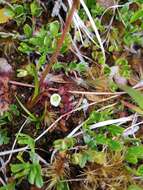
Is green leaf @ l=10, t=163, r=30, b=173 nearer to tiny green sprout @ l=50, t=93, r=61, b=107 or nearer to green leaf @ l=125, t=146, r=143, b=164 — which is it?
tiny green sprout @ l=50, t=93, r=61, b=107

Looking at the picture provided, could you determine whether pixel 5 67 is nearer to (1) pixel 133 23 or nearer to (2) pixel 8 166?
(2) pixel 8 166

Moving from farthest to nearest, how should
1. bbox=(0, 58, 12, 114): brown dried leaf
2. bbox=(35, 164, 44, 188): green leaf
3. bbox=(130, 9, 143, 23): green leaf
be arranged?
bbox=(130, 9, 143, 23): green leaf → bbox=(0, 58, 12, 114): brown dried leaf → bbox=(35, 164, 44, 188): green leaf

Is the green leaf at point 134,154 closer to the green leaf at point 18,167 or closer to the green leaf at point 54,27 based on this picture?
the green leaf at point 18,167

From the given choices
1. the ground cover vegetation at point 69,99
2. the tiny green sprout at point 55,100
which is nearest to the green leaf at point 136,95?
the ground cover vegetation at point 69,99

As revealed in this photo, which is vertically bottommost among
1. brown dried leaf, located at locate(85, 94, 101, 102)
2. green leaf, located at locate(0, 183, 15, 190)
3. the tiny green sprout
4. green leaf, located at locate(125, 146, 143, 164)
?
green leaf, located at locate(125, 146, 143, 164)

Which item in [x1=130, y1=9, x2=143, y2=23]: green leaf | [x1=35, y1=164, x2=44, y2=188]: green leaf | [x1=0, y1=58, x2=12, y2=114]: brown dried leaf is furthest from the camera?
[x1=130, y1=9, x2=143, y2=23]: green leaf

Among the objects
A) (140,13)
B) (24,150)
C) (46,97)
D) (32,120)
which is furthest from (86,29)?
(24,150)

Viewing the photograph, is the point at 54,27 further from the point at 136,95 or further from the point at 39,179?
the point at 39,179

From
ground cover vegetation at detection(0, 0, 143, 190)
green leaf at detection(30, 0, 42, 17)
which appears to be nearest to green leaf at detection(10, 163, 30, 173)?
ground cover vegetation at detection(0, 0, 143, 190)

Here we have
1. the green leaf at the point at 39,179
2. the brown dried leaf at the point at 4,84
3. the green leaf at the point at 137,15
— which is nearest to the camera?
the green leaf at the point at 39,179
